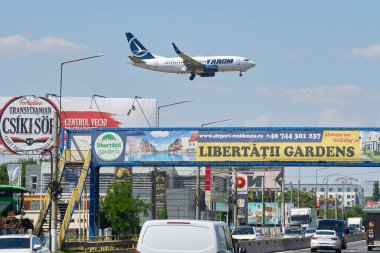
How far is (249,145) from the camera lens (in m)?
56.4

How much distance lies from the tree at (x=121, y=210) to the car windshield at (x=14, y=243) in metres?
57.2

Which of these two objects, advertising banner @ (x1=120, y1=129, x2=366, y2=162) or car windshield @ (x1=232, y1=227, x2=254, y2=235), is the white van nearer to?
advertising banner @ (x1=120, y1=129, x2=366, y2=162)

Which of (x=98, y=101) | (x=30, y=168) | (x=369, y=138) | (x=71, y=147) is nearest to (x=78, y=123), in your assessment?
(x=98, y=101)

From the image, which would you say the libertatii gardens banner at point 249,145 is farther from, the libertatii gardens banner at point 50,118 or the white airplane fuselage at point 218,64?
the libertatii gardens banner at point 50,118

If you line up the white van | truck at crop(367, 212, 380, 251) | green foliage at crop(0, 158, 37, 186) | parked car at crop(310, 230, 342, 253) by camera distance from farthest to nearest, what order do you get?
green foliage at crop(0, 158, 37, 186)
truck at crop(367, 212, 380, 251)
parked car at crop(310, 230, 342, 253)
the white van

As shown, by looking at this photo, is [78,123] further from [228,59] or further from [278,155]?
[278,155]

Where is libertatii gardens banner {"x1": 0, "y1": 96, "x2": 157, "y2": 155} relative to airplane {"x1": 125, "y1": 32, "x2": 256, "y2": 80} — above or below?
below

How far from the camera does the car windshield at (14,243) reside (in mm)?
26692

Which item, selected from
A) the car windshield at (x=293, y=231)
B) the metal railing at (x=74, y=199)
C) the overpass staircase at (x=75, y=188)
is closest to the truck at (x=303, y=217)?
the car windshield at (x=293, y=231)

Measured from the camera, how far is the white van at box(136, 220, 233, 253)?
18.6 meters

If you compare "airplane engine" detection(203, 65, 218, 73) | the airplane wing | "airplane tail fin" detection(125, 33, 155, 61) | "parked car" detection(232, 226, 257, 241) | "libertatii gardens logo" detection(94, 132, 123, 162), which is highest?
"airplane tail fin" detection(125, 33, 155, 61)

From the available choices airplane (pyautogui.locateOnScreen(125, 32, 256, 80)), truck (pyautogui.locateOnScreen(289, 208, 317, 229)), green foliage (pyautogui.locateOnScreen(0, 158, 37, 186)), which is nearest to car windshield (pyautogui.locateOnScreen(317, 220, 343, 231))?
airplane (pyautogui.locateOnScreen(125, 32, 256, 80))

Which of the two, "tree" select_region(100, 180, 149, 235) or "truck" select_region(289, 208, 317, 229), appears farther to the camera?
"truck" select_region(289, 208, 317, 229)

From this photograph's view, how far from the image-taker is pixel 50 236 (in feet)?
137
